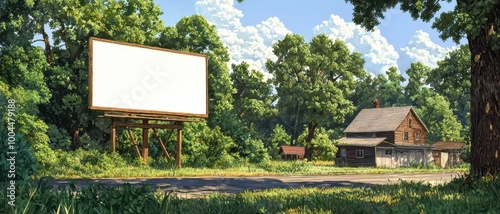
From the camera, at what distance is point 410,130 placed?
63500 mm

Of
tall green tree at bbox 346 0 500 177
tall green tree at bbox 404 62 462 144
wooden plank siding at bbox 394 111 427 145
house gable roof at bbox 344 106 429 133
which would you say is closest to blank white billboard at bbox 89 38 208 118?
tall green tree at bbox 346 0 500 177

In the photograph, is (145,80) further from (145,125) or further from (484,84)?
(484,84)

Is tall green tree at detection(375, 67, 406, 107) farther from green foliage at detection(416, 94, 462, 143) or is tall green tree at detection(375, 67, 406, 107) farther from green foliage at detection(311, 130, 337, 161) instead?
green foliage at detection(311, 130, 337, 161)

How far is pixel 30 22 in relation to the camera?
34.3 metres

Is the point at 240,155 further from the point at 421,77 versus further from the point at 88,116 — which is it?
the point at 421,77

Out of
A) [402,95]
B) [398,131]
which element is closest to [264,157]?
[398,131]

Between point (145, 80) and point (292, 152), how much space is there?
3961 centimetres

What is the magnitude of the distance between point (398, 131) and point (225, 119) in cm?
2641

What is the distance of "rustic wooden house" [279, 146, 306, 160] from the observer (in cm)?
6788

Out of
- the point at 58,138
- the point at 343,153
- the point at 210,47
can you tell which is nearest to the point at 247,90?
the point at 343,153

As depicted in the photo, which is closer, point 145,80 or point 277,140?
point 145,80

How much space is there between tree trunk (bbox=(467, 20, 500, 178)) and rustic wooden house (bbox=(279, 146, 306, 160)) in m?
53.4

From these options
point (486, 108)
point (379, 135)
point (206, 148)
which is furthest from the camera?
point (379, 135)

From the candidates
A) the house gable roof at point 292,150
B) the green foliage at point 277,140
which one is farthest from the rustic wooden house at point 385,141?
the green foliage at point 277,140
